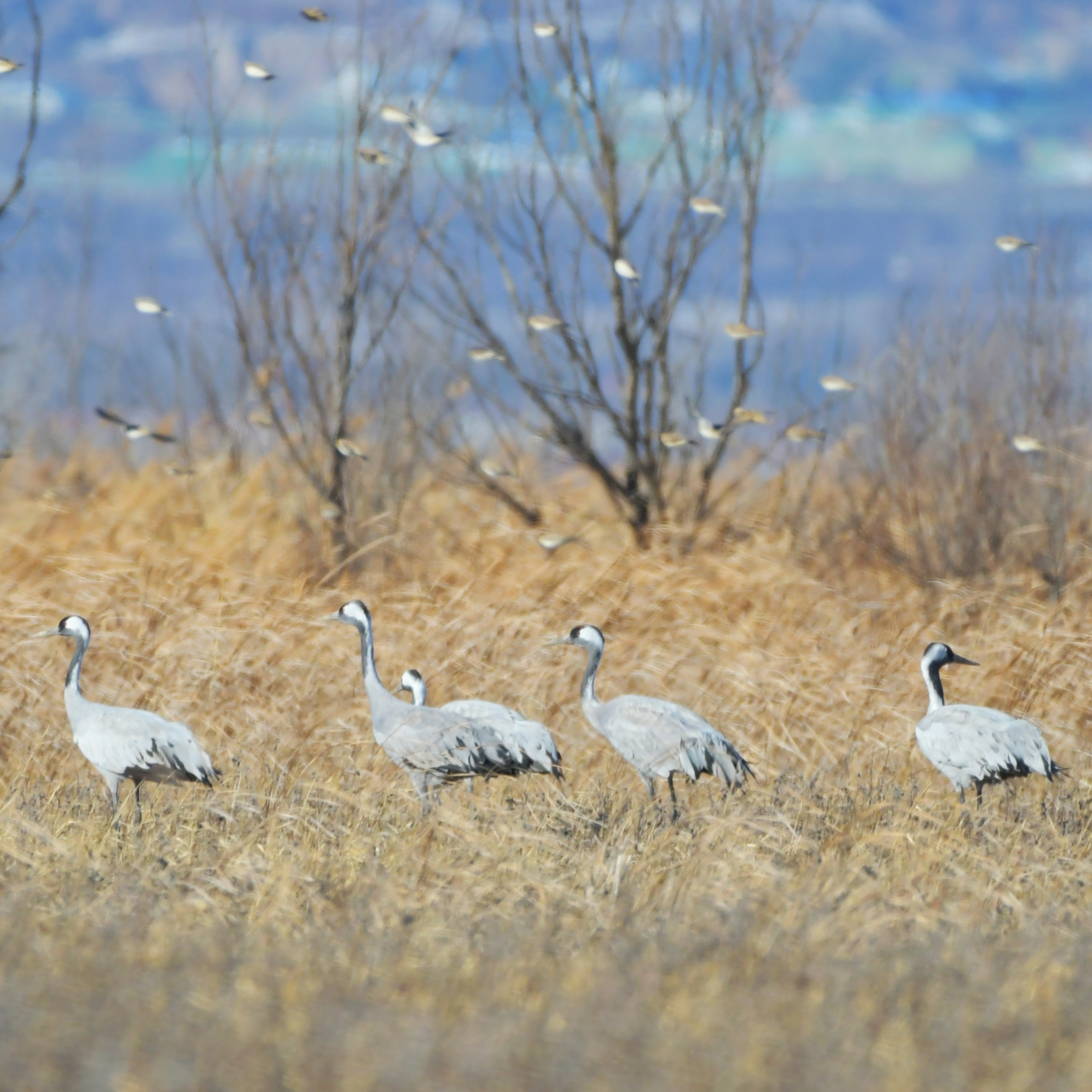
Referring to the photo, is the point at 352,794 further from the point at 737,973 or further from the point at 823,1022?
the point at 823,1022

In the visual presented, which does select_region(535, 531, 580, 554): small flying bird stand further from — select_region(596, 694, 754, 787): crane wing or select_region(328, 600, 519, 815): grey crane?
select_region(328, 600, 519, 815): grey crane

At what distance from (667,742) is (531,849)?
1.11 meters

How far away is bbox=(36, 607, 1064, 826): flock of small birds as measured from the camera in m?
6.38

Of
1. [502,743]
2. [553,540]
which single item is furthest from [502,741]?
[553,540]

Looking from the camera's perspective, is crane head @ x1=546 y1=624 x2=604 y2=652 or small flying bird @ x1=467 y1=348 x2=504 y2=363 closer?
crane head @ x1=546 y1=624 x2=604 y2=652

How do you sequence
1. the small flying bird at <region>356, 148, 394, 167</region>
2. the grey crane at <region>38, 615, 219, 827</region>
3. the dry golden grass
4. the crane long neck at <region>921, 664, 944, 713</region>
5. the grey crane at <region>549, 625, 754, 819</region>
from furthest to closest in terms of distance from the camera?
the small flying bird at <region>356, 148, 394, 167</region> → the crane long neck at <region>921, 664, 944, 713</region> → the grey crane at <region>549, 625, 754, 819</region> → the grey crane at <region>38, 615, 219, 827</region> → the dry golden grass

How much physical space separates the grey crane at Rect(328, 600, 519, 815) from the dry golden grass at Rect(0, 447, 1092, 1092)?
0.19 metres

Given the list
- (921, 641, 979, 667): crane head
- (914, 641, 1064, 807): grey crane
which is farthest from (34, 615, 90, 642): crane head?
(921, 641, 979, 667): crane head

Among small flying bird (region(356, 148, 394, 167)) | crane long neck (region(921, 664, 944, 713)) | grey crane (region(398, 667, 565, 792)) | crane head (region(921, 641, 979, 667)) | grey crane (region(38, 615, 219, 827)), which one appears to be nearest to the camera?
grey crane (region(38, 615, 219, 827))

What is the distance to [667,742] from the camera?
670 centimetres

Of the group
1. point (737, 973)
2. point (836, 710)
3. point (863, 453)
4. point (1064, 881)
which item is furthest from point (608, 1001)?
point (863, 453)

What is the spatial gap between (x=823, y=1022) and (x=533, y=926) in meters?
1.16

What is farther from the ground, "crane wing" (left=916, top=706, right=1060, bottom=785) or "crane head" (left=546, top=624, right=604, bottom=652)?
"crane wing" (left=916, top=706, right=1060, bottom=785)

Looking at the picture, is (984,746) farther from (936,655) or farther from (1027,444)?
(1027,444)
